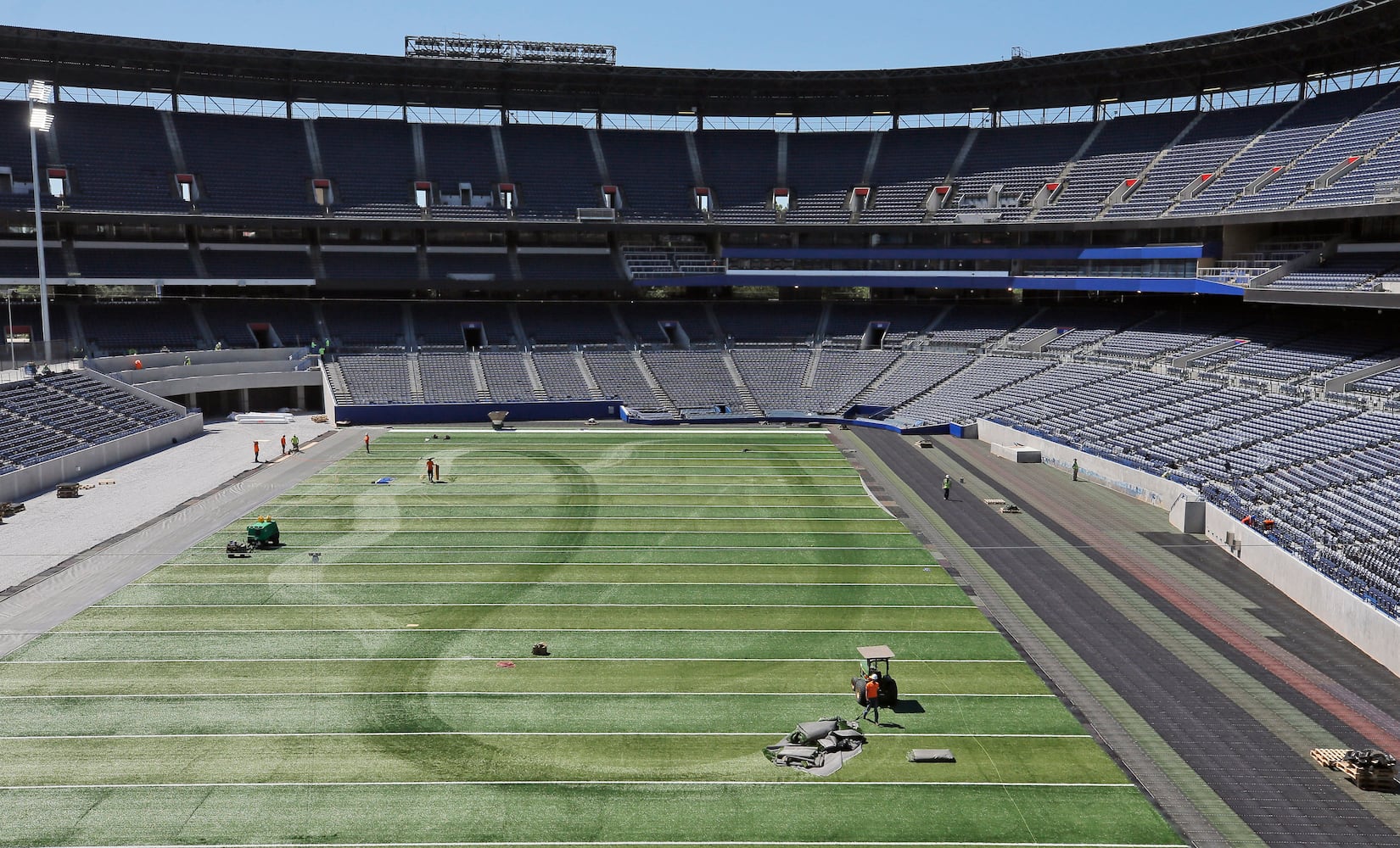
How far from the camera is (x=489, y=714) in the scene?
54.7 ft

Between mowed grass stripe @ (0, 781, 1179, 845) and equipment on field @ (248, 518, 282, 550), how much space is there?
12.3 meters

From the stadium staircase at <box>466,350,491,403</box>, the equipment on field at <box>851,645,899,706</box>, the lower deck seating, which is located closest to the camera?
the equipment on field at <box>851,645,899,706</box>

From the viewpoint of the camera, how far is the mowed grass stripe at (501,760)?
1474 centimetres

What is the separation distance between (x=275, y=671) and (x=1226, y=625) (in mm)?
18460

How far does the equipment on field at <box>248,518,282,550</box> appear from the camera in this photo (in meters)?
26.1

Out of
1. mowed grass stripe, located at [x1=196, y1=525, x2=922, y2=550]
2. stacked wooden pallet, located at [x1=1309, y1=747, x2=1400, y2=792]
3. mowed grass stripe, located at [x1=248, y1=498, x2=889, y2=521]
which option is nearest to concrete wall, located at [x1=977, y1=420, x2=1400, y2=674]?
stacked wooden pallet, located at [x1=1309, y1=747, x2=1400, y2=792]

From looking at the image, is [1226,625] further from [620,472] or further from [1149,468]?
[620,472]

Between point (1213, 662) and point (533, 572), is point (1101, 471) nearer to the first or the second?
point (1213, 662)

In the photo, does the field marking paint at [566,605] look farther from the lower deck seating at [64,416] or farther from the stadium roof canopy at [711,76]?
the stadium roof canopy at [711,76]

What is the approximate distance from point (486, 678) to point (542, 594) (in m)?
4.75

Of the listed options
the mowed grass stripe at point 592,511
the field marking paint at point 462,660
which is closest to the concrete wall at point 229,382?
the mowed grass stripe at point 592,511

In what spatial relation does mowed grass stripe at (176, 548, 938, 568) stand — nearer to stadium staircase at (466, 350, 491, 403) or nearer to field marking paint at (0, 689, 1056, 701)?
field marking paint at (0, 689, 1056, 701)

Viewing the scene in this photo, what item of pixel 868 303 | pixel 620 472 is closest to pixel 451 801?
pixel 620 472

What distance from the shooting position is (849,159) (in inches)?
2468
